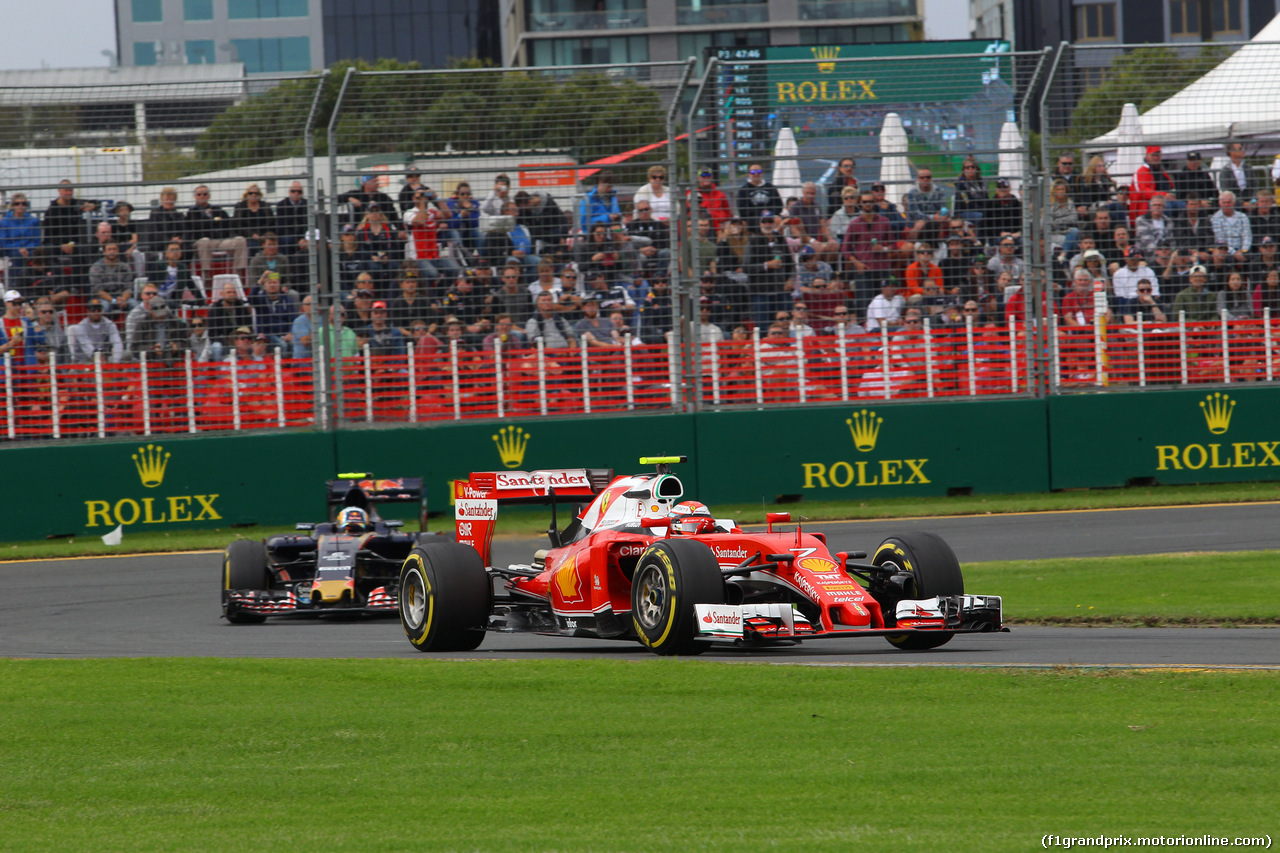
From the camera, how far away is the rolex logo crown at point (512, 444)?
18.1 meters

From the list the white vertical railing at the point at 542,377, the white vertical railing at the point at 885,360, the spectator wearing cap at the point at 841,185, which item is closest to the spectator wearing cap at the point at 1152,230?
the white vertical railing at the point at 885,360

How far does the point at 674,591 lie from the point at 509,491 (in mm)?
2357

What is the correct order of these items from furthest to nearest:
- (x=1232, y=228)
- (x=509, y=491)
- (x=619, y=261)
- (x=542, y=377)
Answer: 1. (x=1232, y=228)
2. (x=619, y=261)
3. (x=542, y=377)
4. (x=509, y=491)

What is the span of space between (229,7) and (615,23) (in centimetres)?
3026

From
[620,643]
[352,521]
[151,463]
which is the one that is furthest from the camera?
[151,463]

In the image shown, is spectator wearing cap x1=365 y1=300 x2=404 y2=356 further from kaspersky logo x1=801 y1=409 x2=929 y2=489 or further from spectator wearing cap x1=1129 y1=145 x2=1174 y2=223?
spectator wearing cap x1=1129 y1=145 x2=1174 y2=223

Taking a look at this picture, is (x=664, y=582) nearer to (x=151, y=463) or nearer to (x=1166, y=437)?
(x=151, y=463)

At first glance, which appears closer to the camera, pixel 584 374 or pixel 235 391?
pixel 235 391

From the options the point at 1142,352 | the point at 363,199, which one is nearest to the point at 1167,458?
the point at 1142,352

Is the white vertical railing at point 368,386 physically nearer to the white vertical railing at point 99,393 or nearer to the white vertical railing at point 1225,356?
the white vertical railing at point 99,393

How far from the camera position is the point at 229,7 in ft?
306

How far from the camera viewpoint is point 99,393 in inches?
678

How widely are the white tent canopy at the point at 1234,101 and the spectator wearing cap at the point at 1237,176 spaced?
21 centimetres

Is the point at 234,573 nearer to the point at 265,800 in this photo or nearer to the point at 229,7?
the point at 265,800
